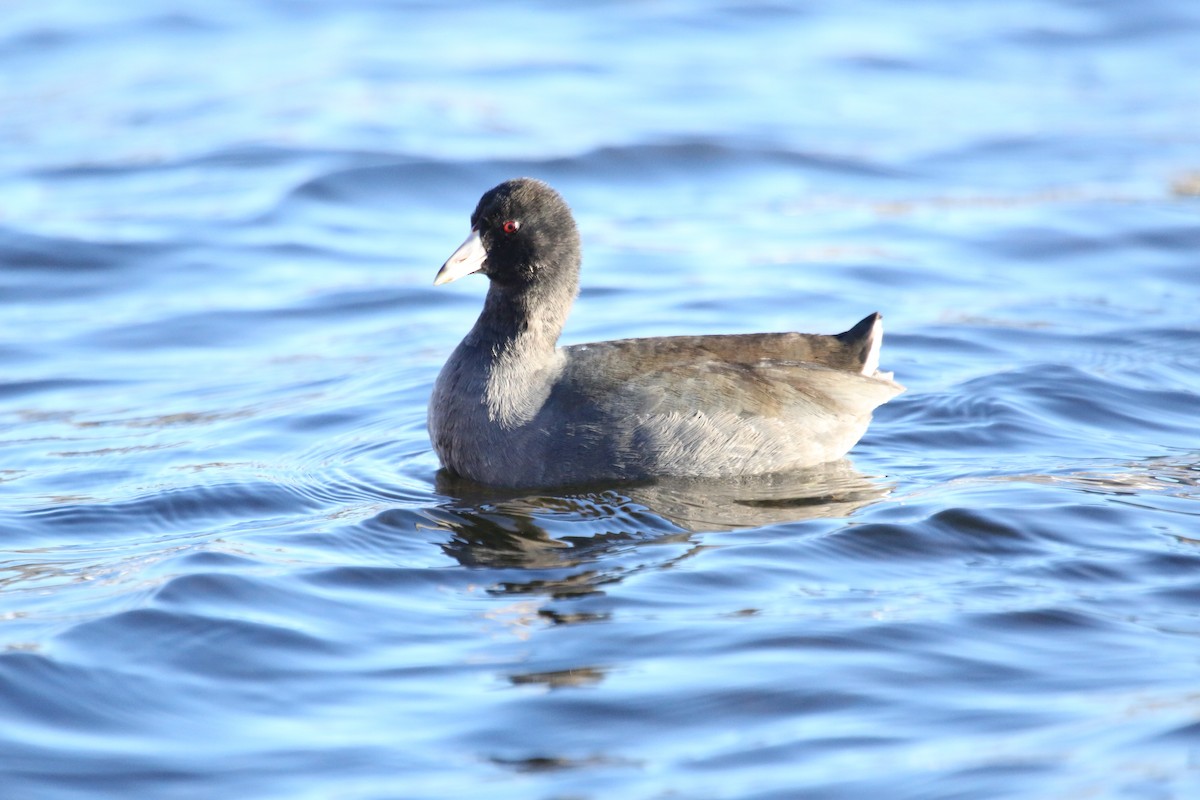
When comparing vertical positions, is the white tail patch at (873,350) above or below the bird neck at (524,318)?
below

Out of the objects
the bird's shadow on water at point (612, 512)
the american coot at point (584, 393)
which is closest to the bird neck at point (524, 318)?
the american coot at point (584, 393)

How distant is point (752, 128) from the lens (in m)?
14.7

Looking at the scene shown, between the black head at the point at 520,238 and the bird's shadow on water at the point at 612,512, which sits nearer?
the bird's shadow on water at the point at 612,512

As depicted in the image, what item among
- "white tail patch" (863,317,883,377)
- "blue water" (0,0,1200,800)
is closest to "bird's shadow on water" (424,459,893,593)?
"blue water" (0,0,1200,800)

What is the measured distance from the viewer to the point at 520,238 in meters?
7.18

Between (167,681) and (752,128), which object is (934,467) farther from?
(752,128)

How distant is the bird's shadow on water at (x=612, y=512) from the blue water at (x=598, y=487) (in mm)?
29

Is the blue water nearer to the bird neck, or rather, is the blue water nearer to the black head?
the bird neck

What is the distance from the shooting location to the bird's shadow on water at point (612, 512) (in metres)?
6.32

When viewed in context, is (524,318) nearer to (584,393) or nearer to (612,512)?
(584,393)

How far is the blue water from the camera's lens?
4.84 meters

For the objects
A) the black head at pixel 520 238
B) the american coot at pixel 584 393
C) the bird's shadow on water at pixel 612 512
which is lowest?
the bird's shadow on water at pixel 612 512

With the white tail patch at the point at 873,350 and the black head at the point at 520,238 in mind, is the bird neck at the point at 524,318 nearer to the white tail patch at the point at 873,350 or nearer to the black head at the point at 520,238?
the black head at the point at 520,238

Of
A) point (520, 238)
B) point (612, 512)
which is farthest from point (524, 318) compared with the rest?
point (612, 512)
